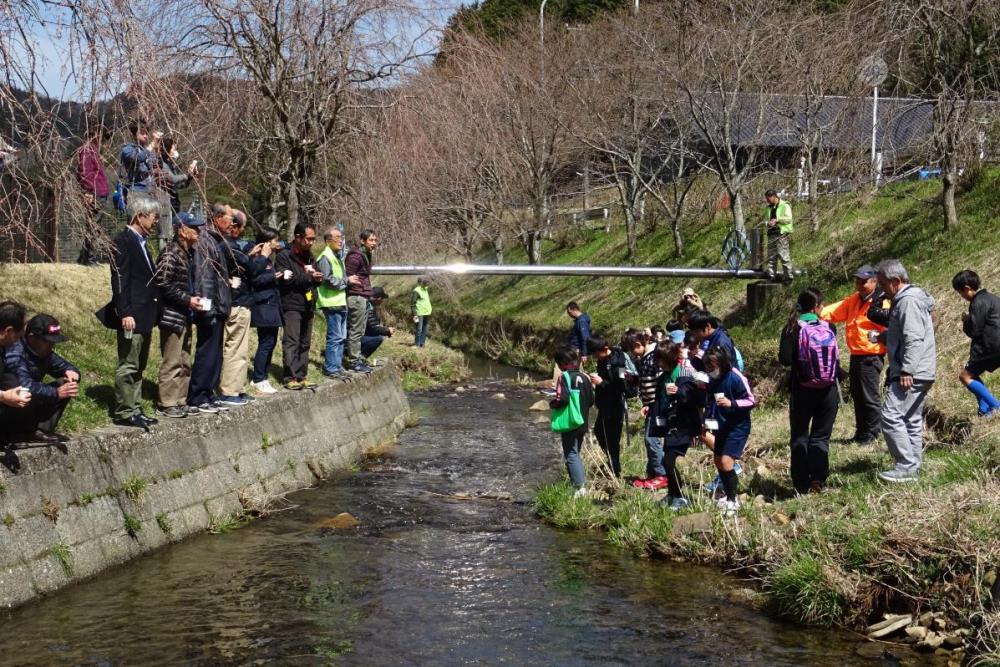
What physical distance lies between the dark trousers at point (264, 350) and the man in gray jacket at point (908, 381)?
23.2 feet

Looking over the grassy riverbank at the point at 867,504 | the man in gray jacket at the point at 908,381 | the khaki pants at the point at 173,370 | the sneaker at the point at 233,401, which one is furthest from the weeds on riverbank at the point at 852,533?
the khaki pants at the point at 173,370

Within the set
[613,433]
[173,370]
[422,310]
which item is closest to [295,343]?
[173,370]

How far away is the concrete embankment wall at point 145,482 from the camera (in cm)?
812

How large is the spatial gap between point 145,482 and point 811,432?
5.94m

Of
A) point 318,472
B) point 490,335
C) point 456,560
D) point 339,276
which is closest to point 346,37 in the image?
point 339,276

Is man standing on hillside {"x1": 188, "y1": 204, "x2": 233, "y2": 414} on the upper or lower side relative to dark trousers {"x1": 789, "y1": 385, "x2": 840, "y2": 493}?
upper

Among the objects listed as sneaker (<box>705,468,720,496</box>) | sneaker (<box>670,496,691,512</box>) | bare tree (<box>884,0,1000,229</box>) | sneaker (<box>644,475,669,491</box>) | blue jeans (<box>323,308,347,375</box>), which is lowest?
sneaker (<box>644,475,669,491</box>)

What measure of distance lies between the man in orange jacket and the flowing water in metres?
3.49

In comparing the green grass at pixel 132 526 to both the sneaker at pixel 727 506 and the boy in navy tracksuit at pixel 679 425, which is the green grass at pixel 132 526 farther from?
the sneaker at pixel 727 506

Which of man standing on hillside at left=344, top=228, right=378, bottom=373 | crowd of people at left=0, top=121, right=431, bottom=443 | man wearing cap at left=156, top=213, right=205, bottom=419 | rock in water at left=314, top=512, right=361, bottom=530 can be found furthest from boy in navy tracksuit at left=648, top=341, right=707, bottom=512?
man standing on hillside at left=344, top=228, right=378, bottom=373

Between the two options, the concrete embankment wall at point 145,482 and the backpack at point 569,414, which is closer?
the concrete embankment wall at point 145,482

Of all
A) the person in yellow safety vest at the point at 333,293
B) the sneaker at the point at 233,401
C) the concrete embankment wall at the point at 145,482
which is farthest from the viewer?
the person in yellow safety vest at the point at 333,293

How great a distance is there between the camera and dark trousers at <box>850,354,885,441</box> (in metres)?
11.8

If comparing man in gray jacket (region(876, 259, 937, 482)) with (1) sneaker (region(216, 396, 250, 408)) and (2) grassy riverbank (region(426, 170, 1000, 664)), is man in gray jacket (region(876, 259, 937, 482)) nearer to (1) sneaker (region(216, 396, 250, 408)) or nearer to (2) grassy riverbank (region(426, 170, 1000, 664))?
(2) grassy riverbank (region(426, 170, 1000, 664))
